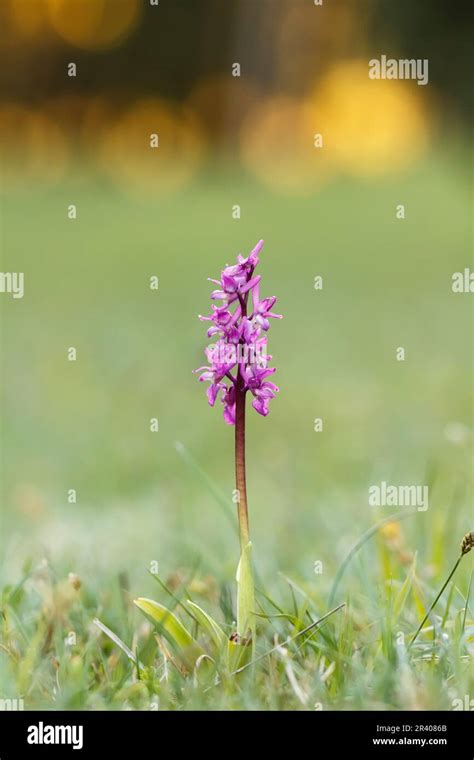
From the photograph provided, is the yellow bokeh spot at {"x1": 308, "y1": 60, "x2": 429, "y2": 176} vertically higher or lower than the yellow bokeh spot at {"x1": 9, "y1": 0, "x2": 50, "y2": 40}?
lower

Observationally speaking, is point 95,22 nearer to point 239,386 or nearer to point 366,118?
point 366,118

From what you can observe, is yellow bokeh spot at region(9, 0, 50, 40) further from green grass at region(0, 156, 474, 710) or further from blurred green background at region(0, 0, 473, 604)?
green grass at region(0, 156, 474, 710)

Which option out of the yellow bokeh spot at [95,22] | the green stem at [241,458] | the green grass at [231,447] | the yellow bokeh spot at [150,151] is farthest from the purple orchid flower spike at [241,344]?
the yellow bokeh spot at [150,151]

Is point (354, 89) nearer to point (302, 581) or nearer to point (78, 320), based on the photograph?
point (78, 320)

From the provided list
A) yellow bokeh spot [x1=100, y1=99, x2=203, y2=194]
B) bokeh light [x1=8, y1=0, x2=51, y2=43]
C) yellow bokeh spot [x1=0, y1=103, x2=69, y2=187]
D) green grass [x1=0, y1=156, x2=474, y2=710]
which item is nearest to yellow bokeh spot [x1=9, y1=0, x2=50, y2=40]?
bokeh light [x1=8, y1=0, x2=51, y2=43]

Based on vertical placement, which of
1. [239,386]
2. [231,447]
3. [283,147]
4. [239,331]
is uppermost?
[283,147]

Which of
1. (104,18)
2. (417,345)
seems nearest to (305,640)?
(417,345)

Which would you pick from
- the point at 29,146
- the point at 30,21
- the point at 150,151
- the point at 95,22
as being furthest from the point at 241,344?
the point at 29,146
